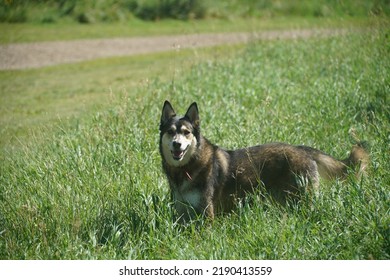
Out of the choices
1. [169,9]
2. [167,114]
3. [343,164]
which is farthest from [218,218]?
[169,9]

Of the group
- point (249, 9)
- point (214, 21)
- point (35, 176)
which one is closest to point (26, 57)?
point (214, 21)

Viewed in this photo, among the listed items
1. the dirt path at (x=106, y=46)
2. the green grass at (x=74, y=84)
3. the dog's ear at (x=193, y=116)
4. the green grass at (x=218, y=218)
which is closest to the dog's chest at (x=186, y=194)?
the green grass at (x=218, y=218)

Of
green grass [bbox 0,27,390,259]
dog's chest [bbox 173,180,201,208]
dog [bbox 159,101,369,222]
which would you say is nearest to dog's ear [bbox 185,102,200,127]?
dog [bbox 159,101,369,222]

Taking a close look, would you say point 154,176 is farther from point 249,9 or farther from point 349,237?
point 249,9

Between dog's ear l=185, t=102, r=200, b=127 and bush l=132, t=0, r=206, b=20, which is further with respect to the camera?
bush l=132, t=0, r=206, b=20

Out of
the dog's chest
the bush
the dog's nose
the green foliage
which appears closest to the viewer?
the dog's nose

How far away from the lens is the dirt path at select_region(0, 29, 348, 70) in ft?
51.5

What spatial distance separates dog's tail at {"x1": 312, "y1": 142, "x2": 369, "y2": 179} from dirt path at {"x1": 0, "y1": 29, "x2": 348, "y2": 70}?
28.2ft

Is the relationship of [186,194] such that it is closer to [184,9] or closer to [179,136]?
[179,136]

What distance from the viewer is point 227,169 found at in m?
7.12

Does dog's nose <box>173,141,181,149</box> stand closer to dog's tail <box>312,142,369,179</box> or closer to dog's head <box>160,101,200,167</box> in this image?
dog's head <box>160,101,200,167</box>

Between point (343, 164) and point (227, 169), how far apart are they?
1.37 meters

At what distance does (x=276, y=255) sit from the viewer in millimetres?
5852

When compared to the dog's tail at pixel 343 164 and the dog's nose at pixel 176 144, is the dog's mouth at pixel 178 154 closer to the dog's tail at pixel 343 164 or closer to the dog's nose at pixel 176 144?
the dog's nose at pixel 176 144
